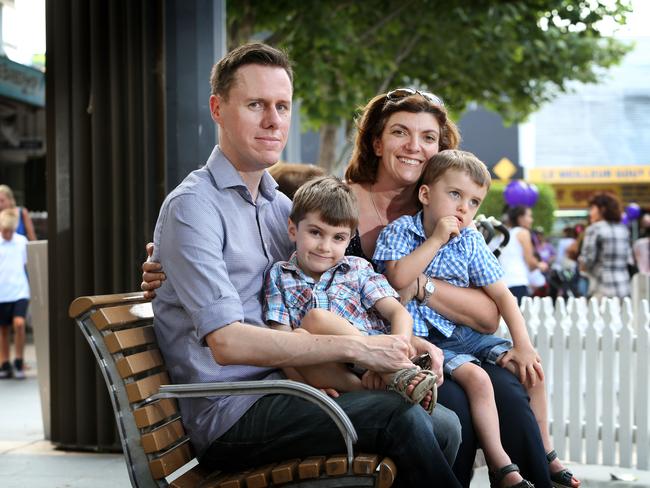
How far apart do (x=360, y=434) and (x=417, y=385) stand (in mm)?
234

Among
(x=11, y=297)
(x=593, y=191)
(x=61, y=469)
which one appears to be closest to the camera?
(x=61, y=469)

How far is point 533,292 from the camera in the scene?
47.4 ft

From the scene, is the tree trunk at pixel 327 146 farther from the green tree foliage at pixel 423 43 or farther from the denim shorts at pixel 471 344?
the denim shorts at pixel 471 344

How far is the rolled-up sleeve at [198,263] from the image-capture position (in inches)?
Answer: 118

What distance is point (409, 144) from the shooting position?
12.8 feet

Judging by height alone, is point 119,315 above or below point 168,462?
above

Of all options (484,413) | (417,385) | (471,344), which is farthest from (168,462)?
(471,344)

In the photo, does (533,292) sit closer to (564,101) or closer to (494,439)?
(494,439)

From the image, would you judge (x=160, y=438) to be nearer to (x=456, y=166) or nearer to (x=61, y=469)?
(x=456, y=166)

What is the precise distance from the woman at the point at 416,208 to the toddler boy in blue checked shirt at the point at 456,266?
0.05 metres

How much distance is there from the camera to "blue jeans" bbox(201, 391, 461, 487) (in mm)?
2887

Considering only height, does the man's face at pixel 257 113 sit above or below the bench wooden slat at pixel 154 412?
above

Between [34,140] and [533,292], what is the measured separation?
7.97 metres

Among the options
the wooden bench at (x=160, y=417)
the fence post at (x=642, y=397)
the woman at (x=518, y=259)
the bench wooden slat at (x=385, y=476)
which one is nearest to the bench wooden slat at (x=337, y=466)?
the wooden bench at (x=160, y=417)
